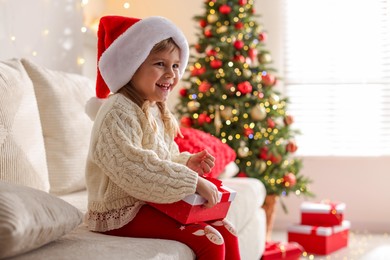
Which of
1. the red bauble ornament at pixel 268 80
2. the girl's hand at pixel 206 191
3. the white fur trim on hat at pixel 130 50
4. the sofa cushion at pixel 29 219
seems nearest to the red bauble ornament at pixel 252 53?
the red bauble ornament at pixel 268 80

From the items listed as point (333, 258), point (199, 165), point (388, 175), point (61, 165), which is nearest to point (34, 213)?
point (199, 165)

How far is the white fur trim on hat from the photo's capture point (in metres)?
2.12

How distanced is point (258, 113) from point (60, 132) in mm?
1763

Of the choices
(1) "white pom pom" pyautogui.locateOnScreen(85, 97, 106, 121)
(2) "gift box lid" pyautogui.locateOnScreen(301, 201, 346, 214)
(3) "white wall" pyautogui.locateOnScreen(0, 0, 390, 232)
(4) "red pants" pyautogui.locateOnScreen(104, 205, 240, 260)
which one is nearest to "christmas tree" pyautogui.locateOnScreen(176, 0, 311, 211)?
(2) "gift box lid" pyautogui.locateOnScreen(301, 201, 346, 214)

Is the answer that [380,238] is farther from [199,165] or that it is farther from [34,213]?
[34,213]

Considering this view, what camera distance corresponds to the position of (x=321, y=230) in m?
4.22

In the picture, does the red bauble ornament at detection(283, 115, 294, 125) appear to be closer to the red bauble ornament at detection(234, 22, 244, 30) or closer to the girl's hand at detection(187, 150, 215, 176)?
the red bauble ornament at detection(234, 22, 244, 30)

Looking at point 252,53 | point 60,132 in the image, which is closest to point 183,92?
point 252,53

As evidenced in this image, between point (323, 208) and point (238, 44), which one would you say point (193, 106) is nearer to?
point (238, 44)

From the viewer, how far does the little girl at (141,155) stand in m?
1.96

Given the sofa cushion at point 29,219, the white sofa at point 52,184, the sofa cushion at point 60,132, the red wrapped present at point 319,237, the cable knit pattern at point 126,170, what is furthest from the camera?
the red wrapped present at point 319,237

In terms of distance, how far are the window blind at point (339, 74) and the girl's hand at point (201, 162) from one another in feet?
10.3

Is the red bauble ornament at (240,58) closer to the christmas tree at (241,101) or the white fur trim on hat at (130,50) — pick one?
the christmas tree at (241,101)

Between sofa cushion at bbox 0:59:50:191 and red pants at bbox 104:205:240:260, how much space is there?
47 cm
